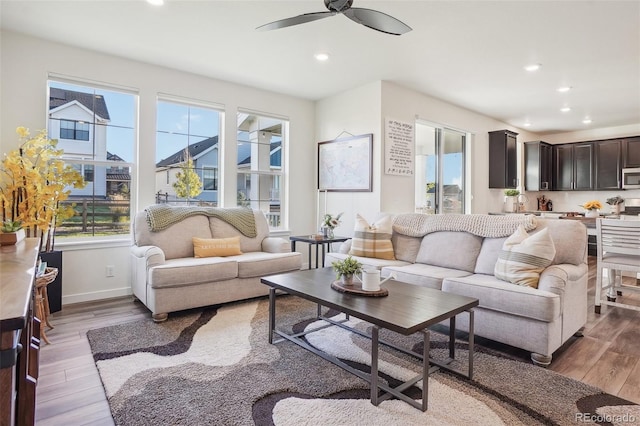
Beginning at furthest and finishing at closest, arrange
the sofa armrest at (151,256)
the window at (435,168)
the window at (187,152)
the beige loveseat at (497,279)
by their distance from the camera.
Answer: the window at (435,168) < the window at (187,152) < the sofa armrest at (151,256) < the beige loveseat at (497,279)

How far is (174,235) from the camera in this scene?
3.74 meters

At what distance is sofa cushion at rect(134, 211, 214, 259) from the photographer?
3.62 metres

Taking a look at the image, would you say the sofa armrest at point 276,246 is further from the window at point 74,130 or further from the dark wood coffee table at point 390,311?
the window at point 74,130

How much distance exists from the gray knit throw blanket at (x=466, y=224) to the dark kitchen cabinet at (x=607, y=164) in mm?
5272

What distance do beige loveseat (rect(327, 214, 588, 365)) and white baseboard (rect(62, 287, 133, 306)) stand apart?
2.31m

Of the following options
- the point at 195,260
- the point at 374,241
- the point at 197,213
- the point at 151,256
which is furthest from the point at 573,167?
the point at 151,256

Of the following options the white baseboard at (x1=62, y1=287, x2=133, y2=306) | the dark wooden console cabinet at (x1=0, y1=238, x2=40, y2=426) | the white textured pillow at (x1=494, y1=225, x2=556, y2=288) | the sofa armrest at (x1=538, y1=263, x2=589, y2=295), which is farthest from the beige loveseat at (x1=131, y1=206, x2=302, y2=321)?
the sofa armrest at (x1=538, y1=263, x2=589, y2=295)

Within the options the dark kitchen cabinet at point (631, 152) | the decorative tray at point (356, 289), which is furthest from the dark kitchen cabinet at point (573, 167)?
the decorative tray at point (356, 289)

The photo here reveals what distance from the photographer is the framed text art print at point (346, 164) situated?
4.57 metres

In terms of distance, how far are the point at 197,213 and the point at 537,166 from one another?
255 inches

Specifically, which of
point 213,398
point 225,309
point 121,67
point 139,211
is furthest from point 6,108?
point 213,398

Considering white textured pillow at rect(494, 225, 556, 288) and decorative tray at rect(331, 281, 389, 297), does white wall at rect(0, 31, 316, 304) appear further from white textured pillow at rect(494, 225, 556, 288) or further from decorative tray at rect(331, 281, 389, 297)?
white textured pillow at rect(494, 225, 556, 288)

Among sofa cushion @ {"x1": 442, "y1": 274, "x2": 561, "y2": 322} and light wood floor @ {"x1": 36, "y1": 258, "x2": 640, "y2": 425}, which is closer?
light wood floor @ {"x1": 36, "y1": 258, "x2": 640, "y2": 425}

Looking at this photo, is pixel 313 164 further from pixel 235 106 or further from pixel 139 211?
pixel 139 211
